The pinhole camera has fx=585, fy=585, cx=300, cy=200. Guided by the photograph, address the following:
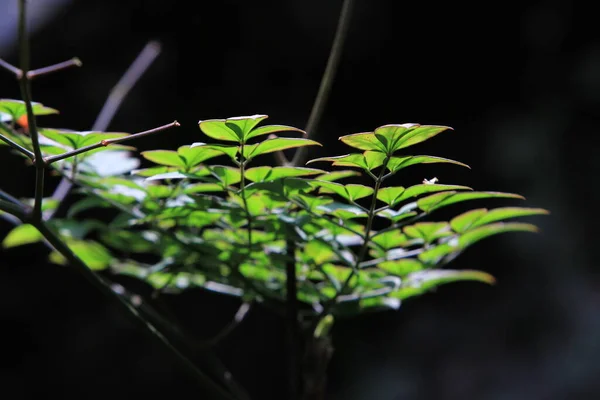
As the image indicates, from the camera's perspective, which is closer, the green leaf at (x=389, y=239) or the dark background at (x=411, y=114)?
the green leaf at (x=389, y=239)

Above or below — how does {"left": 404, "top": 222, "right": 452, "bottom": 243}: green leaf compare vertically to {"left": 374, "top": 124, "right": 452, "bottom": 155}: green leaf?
below

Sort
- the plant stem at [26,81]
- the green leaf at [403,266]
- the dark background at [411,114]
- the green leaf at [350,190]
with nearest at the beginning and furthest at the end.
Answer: the plant stem at [26,81] < the green leaf at [350,190] < the green leaf at [403,266] < the dark background at [411,114]

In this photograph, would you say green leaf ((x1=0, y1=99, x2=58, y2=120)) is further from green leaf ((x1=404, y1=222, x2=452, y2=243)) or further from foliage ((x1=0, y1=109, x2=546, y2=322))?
green leaf ((x1=404, y1=222, x2=452, y2=243))

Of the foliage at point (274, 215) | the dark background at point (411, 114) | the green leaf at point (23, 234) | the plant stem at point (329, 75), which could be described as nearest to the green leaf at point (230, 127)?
the foliage at point (274, 215)

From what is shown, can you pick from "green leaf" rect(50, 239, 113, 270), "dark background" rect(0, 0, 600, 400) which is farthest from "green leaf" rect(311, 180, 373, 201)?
"dark background" rect(0, 0, 600, 400)

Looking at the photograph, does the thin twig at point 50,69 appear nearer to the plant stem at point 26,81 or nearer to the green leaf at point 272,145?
the plant stem at point 26,81

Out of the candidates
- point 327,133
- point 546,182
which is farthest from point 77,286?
point 546,182

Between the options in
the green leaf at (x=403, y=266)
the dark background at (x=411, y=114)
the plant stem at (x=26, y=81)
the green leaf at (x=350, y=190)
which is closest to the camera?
the plant stem at (x=26, y=81)
